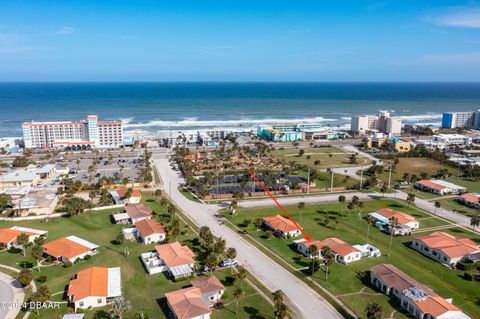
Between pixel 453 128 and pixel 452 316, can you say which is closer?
pixel 452 316

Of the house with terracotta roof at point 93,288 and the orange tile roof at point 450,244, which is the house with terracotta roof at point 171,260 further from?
the orange tile roof at point 450,244

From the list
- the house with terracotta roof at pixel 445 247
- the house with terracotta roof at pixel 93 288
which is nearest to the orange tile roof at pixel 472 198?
the house with terracotta roof at pixel 445 247

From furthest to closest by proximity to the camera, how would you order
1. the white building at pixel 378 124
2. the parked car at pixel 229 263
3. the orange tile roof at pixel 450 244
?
the white building at pixel 378 124, the orange tile roof at pixel 450 244, the parked car at pixel 229 263

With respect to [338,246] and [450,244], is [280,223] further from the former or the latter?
[450,244]

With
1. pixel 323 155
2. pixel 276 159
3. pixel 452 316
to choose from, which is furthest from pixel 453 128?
pixel 452 316

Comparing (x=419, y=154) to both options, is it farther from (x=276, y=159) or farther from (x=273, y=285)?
(x=273, y=285)
